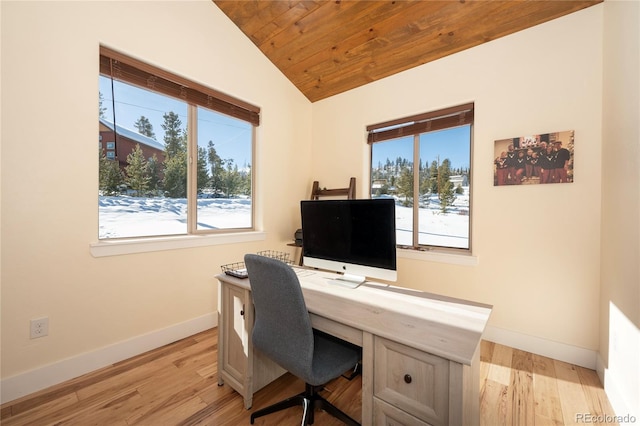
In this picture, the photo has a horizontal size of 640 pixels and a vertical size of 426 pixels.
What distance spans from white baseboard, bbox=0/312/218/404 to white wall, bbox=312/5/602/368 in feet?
7.43

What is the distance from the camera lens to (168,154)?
237 centimetres

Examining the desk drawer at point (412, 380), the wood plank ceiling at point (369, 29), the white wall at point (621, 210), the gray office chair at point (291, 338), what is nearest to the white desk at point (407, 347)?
the desk drawer at point (412, 380)

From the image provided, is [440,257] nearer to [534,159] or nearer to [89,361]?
[534,159]

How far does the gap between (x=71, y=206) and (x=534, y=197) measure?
3437 millimetres

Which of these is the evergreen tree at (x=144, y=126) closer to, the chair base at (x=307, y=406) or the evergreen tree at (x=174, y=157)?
the evergreen tree at (x=174, y=157)

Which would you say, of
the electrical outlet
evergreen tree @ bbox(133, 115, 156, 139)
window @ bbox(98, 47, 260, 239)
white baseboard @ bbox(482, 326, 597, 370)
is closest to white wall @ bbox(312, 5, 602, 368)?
white baseboard @ bbox(482, 326, 597, 370)

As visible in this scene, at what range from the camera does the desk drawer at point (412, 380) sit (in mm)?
876

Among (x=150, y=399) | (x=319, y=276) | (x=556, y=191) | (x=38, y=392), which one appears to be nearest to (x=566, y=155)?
(x=556, y=191)

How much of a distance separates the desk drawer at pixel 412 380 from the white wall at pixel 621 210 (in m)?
1.25

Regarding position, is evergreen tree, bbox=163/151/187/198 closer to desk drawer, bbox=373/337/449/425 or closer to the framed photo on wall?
desk drawer, bbox=373/337/449/425

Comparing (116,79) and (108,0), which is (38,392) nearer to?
(116,79)

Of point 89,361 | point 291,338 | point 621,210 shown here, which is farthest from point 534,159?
point 89,361

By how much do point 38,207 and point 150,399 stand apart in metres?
1.39

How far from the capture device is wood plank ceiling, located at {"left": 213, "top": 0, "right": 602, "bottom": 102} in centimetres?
205
